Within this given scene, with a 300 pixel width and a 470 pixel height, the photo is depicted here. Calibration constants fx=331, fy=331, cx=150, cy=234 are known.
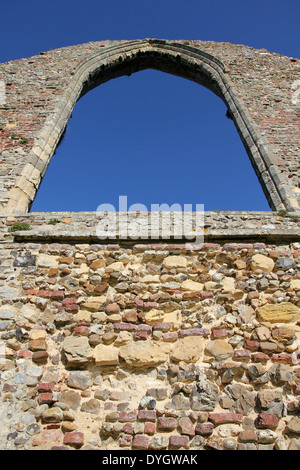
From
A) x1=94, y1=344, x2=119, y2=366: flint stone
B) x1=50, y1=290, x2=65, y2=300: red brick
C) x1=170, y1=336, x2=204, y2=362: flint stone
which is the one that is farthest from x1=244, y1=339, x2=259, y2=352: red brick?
x1=50, y1=290, x2=65, y2=300: red brick

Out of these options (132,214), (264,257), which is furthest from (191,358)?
(132,214)

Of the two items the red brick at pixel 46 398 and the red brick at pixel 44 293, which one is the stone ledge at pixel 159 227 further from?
the red brick at pixel 46 398

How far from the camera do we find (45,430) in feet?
8.18

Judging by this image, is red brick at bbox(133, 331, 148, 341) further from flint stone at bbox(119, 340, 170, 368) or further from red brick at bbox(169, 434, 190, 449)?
red brick at bbox(169, 434, 190, 449)

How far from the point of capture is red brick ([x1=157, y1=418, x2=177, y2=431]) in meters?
2.46

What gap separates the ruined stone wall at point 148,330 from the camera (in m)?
2.48

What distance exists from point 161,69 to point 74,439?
8569 mm

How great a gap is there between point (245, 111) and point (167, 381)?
492 centimetres

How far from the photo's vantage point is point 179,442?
7.80 feet

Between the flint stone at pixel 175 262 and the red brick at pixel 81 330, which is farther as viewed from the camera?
the flint stone at pixel 175 262

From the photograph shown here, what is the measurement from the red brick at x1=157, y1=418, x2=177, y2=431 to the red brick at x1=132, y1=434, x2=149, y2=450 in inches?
4.9

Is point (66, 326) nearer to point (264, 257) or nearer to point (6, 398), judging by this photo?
point (6, 398)

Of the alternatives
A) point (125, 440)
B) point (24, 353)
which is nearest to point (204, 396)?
point (125, 440)

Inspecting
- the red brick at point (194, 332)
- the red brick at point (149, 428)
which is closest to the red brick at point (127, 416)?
the red brick at point (149, 428)
